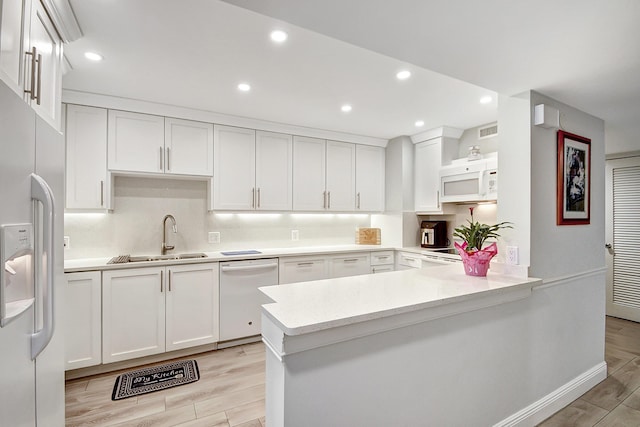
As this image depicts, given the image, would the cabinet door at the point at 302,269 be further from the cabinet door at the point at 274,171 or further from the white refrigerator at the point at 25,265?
the white refrigerator at the point at 25,265

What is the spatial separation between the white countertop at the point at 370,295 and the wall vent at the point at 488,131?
2166mm

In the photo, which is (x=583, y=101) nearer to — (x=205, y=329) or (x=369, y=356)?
(x=369, y=356)

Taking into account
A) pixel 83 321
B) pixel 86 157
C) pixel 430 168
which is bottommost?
pixel 83 321

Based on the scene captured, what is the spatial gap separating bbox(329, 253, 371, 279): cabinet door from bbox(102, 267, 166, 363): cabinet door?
1.87 metres

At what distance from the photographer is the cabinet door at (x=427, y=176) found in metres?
3.84

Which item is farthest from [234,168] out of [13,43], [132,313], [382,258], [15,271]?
[15,271]

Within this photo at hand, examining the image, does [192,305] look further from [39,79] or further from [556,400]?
[556,400]

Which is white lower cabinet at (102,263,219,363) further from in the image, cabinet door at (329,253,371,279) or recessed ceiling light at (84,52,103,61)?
recessed ceiling light at (84,52,103,61)

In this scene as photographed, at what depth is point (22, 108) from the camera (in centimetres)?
90

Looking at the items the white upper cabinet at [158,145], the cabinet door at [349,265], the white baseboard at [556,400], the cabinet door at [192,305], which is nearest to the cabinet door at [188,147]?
the white upper cabinet at [158,145]

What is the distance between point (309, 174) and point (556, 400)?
311 centimetres

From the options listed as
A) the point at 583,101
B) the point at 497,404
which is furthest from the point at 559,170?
the point at 497,404

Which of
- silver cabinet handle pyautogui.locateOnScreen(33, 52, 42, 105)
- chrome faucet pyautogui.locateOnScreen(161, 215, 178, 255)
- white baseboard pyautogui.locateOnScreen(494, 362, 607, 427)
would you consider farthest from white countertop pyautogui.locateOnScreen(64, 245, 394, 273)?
white baseboard pyautogui.locateOnScreen(494, 362, 607, 427)

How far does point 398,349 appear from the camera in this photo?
1354mm
